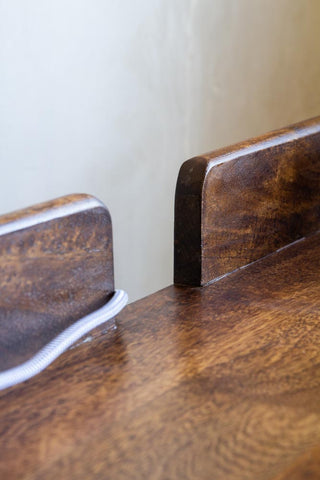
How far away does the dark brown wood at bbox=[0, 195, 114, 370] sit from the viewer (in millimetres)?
435

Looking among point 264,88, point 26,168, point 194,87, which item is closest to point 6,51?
point 26,168

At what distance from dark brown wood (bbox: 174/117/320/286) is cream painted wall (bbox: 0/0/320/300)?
732mm

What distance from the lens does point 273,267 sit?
0.64 m

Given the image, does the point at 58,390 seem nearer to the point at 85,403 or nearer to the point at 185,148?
the point at 85,403

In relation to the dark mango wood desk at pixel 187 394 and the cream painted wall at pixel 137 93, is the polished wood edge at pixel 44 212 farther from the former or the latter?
the cream painted wall at pixel 137 93

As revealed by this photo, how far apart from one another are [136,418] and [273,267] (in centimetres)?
28

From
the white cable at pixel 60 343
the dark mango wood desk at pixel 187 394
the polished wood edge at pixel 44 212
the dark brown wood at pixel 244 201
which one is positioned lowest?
the dark mango wood desk at pixel 187 394

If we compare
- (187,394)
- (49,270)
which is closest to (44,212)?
(49,270)

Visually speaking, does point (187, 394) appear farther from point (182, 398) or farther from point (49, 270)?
point (49, 270)

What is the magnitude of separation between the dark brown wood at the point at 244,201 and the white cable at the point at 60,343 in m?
0.10

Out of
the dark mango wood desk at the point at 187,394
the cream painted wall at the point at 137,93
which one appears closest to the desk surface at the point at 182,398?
the dark mango wood desk at the point at 187,394

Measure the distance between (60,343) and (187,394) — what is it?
0.30 feet

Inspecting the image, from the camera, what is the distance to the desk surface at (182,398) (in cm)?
36

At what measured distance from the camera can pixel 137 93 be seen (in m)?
1.51
